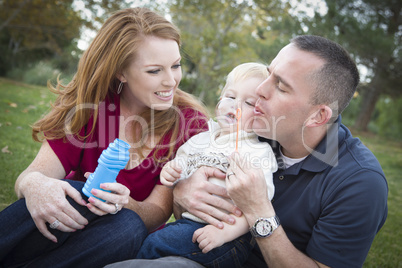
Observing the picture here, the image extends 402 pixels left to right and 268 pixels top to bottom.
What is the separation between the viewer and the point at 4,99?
28.6 feet

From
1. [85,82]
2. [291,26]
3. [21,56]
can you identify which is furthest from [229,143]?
[21,56]

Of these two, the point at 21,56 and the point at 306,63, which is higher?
the point at 306,63

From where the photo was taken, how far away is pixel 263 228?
1.87 meters

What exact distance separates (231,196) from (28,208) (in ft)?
3.83

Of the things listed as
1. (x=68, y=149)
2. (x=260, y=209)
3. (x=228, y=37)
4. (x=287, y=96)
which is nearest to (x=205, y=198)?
(x=260, y=209)

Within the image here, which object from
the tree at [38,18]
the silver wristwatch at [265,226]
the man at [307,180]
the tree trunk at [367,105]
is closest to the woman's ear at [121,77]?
the man at [307,180]

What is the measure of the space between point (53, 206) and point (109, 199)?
33 cm

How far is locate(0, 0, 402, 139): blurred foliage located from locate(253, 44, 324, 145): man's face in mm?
10058

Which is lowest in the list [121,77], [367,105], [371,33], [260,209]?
[367,105]

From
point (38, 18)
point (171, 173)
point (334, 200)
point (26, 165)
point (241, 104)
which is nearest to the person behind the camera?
point (334, 200)

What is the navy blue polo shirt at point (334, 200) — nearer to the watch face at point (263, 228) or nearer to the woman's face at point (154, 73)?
the watch face at point (263, 228)

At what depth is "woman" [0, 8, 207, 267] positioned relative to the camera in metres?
1.92

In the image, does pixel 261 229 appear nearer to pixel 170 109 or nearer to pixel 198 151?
pixel 198 151

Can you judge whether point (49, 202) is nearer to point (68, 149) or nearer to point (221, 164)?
point (68, 149)
